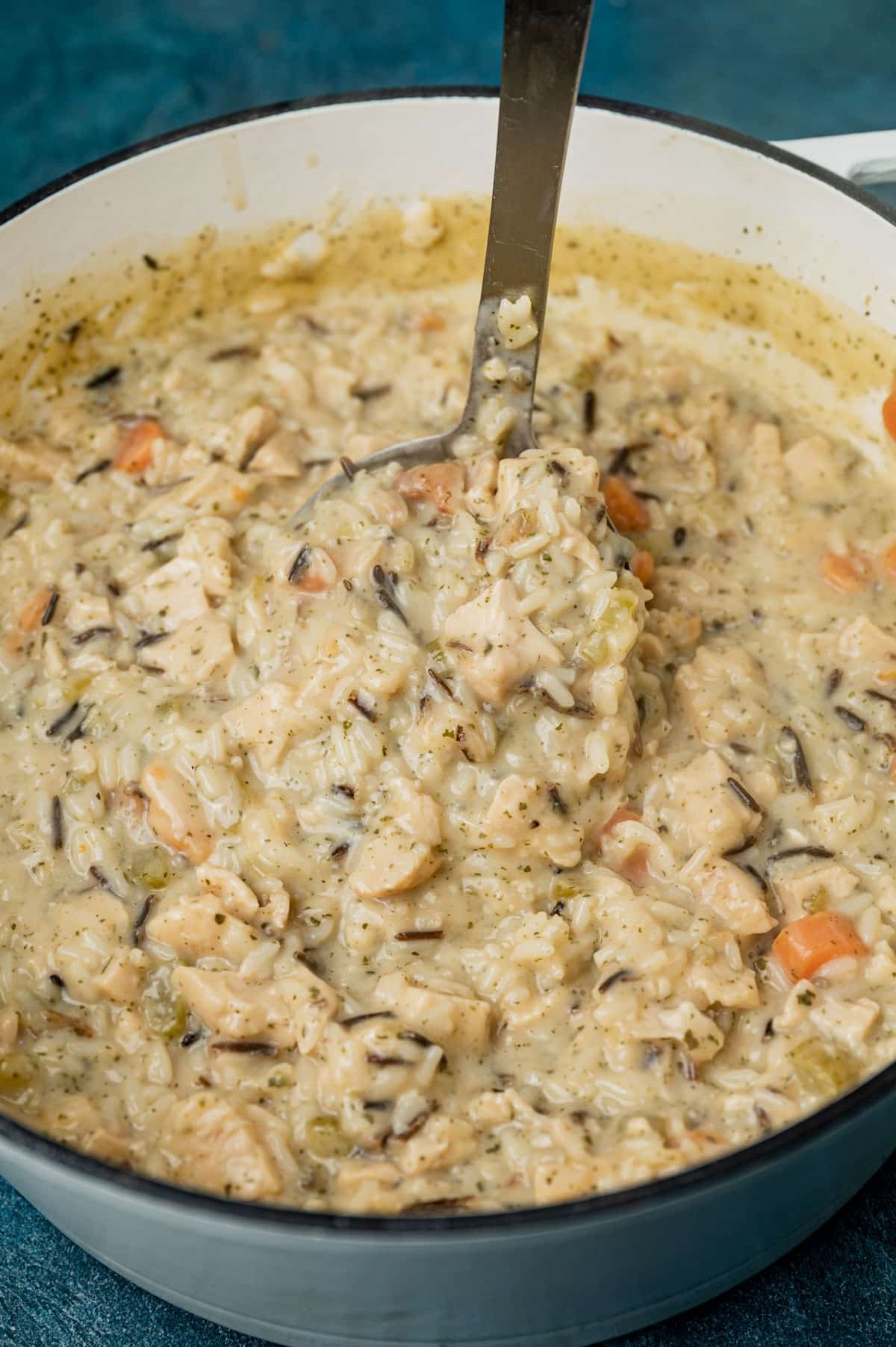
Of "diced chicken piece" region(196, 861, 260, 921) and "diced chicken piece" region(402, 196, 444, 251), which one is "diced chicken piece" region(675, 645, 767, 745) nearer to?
"diced chicken piece" region(196, 861, 260, 921)

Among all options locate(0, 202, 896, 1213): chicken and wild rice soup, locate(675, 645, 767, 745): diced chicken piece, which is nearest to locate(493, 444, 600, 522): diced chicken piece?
locate(0, 202, 896, 1213): chicken and wild rice soup

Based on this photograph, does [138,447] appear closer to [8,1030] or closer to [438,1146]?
[8,1030]

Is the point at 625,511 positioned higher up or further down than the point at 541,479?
further down

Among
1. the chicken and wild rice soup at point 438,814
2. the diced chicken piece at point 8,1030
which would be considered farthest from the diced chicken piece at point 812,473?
the diced chicken piece at point 8,1030

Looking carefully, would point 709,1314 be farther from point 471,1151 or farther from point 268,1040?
point 268,1040

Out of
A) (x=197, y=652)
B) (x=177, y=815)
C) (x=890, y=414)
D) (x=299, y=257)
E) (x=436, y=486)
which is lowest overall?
(x=177, y=815)

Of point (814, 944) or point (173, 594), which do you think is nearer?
point (814, 944)

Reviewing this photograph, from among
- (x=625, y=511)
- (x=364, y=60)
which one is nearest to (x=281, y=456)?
(x=625, y=511)

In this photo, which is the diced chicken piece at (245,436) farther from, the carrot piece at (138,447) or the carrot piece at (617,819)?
the carrot piece at (617,819)
